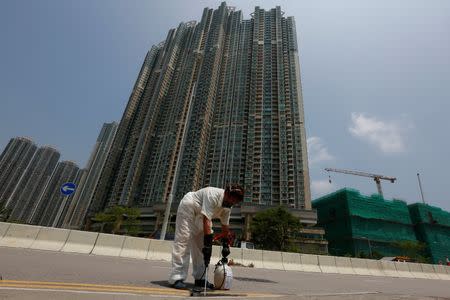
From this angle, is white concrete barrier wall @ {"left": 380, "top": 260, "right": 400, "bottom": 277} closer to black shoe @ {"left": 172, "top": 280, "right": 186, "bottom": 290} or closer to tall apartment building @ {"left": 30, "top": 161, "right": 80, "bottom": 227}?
black shoe @ {"left": 172, "top": 280, "right": 186, "bottom": 290}

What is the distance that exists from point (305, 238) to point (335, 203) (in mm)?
19977

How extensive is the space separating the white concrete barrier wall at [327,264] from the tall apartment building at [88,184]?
11376 centimetres

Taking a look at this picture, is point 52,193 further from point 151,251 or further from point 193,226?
point 193,226

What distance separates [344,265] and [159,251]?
9.36 m

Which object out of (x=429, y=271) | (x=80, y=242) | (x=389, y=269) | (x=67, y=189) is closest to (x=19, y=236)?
(x=80, y=242)

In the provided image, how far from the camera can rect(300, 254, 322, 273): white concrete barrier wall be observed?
485 inches

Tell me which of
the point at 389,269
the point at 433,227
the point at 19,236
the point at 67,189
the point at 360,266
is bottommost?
the point at 19,236

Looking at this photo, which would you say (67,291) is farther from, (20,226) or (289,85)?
(289,85)

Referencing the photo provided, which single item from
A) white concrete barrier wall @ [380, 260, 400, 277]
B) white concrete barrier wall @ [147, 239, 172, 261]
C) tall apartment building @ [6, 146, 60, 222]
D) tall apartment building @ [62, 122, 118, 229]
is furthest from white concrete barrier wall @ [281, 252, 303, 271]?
tall apartment building @ [6, 146, 60, 222]

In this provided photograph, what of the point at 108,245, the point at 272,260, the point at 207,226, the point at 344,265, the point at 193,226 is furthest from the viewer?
the point at 344,265

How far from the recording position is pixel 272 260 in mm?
12031

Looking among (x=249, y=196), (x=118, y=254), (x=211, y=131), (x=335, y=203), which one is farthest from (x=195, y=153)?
(x=118, y=254)

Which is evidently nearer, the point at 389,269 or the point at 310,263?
the point at 310,263

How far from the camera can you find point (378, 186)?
377 ft
